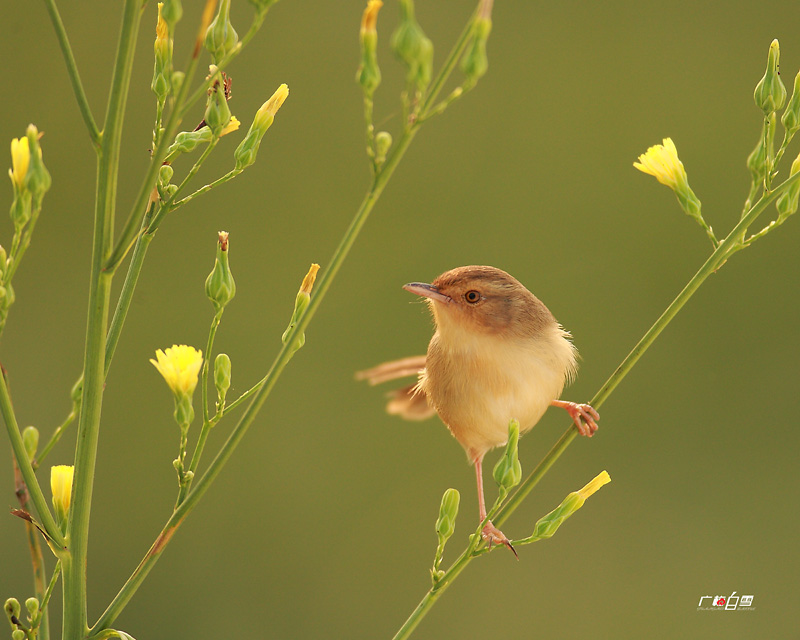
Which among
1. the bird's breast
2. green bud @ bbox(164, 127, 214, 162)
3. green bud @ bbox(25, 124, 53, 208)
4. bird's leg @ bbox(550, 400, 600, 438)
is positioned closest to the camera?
green bud @ bbox(25, 124, 53, 208)

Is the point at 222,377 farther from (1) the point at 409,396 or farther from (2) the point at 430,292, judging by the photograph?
(1) the point at 409,396

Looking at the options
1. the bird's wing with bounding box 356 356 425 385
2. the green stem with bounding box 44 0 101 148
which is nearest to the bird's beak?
the bird's wing with bounding box 356 356 425 385

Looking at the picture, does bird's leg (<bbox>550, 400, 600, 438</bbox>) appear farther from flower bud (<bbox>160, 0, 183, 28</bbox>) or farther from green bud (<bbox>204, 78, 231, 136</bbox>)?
flower bud (<bbox>160, 0, 183, 28</bbox>)

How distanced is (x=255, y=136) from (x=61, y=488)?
0.52 metres

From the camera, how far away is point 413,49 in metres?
0.92

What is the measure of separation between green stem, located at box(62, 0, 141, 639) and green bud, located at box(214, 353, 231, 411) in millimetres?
199

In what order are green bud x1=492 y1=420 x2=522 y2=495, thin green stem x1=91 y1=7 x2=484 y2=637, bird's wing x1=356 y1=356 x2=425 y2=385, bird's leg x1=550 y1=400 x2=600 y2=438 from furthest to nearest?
bird's wing x1=356 y1=356 x2=425 y2=385
bird's leg x1=550 y1=400 x2=600 y2=438
green bud x1=492 y1=420 x2=522 y2=495
thin green stem x1=91 y1=7 x2=484 y2=637

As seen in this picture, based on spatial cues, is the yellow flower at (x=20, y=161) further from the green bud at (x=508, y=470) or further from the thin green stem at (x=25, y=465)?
the green bud at (x=508, y=470)

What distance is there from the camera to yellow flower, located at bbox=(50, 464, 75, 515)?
3.63 ft

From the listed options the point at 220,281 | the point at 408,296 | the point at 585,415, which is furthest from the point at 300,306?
the point at 408,296

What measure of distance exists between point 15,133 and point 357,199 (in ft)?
6.47

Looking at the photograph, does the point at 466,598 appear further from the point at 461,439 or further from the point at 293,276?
the point at 461,439

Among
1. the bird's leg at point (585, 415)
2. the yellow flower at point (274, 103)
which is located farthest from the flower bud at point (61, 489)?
the bird's leg at point (585, 415)

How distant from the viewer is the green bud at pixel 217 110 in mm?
1083
